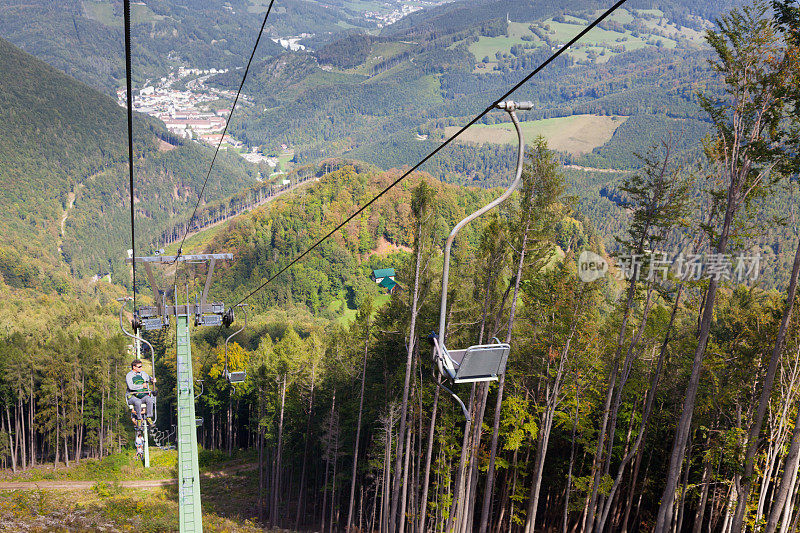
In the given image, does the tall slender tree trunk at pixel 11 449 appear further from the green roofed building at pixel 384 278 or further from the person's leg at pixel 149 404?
the green roofed building at pixel 384 278

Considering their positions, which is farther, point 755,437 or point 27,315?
point 27,315

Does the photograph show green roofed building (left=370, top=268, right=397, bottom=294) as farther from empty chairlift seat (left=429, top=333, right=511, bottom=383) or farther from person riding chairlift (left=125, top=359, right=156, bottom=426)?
empty chairlift seat (left=429, top=333, right=511, bottom=383)

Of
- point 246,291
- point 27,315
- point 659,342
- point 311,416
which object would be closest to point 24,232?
point 246,291

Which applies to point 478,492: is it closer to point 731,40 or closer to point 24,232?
point 731,40

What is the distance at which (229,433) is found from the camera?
169 feet

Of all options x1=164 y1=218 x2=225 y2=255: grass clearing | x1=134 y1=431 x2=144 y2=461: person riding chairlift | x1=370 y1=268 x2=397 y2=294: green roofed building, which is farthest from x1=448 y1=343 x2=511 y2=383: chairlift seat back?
x1=164 y1=218 x2=225 y2=255: grass clearing

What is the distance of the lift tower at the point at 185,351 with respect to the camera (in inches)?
595

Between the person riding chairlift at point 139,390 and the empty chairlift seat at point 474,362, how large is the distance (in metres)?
11.0

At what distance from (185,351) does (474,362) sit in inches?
627

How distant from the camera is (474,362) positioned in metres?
6.22

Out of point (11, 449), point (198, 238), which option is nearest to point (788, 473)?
point (11, 449)

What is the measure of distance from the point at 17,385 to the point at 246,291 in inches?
2842

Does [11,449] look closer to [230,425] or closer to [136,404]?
[230,425]

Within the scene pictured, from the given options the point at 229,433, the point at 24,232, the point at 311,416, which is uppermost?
the point at 311,416
